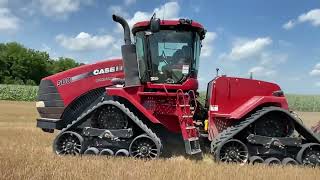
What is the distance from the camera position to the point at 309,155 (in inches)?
389

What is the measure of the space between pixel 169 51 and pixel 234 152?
8.44 ft

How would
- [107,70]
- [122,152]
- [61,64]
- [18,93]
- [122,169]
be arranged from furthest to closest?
[61,64] → [18,93] → [107,70] → [122,152] → [122,169]

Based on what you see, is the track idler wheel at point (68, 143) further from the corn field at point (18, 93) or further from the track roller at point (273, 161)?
the corn field at point (18, 93)

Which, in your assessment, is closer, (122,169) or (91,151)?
(122,169)

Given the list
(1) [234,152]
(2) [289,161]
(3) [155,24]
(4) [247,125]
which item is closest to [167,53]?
(3) [155,24]

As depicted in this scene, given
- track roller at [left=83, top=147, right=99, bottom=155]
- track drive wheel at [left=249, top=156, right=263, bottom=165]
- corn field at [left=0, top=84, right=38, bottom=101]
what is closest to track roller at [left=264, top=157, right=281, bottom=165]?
track drive wheel at [left=249, top=156, right=263, bottom=165]

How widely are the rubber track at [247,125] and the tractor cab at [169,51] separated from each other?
1.53 metres

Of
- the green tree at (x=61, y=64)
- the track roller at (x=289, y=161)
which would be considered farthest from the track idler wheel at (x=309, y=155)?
the green tree at (x=61, y=64)

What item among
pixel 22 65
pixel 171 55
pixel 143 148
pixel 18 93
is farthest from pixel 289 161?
pixel 22 65

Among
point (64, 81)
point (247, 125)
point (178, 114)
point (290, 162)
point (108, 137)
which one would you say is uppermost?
point (64, 81)

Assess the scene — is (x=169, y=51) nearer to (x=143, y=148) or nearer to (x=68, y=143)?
(x=143, y=148)

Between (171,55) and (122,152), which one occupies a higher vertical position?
(171,55)

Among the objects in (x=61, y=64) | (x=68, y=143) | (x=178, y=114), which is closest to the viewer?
(x=178, y=114)

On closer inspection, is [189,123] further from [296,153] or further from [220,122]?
[296,153]
